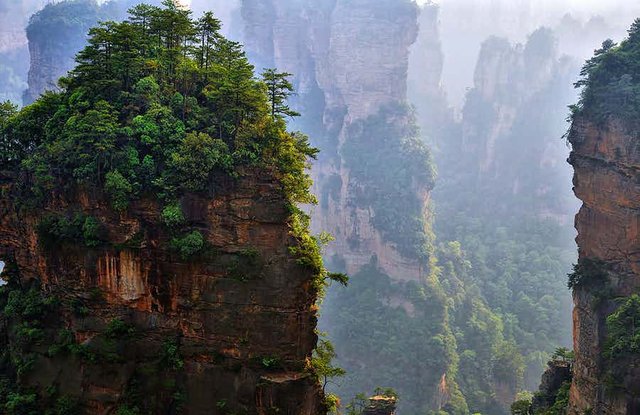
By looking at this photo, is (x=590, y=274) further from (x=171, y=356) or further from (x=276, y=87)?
(x=171, y=356)

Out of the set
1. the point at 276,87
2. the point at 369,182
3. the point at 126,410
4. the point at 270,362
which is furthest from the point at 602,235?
the point at 369,182

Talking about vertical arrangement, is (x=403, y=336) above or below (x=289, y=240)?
below

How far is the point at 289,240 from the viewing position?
63.6 feet

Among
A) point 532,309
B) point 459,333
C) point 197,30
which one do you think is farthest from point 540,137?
point 197,30

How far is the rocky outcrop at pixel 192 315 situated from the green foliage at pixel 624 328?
11.3 metres

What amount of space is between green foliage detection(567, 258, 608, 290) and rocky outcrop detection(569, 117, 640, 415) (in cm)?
17

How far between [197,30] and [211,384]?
471 inches

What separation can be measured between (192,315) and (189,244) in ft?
7.42

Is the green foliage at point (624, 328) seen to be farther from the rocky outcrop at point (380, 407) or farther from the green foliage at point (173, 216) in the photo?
the green foliage at point (173, 216)

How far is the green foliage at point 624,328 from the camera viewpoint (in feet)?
74.1

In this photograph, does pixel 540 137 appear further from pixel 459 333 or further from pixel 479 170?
pixel 459 333

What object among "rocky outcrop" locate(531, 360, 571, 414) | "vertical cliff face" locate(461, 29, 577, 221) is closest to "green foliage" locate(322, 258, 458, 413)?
"rocky outcrop" locate(531, 360, 571, 414)

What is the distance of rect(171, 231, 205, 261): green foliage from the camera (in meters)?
18.9

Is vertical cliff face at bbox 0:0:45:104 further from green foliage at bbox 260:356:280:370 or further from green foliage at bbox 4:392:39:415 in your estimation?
green foliage at bbox 260:356:280:370
